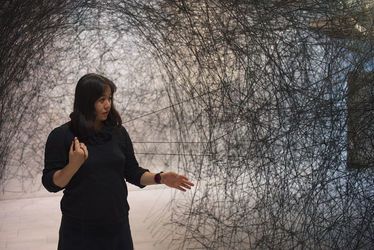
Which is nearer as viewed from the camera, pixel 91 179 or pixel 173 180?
pixel 91 179

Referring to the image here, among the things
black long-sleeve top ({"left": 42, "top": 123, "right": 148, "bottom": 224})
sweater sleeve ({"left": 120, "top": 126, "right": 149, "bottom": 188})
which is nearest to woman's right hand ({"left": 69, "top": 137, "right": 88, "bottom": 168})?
black long-sleeve top ({"left": 42, "top": 123, "right": 148, "bottom": 224})

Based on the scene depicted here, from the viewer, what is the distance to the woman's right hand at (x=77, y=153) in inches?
61.6

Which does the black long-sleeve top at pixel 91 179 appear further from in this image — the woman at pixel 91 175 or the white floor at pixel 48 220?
the white floor at pixel 48 220

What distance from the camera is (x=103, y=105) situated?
1742mm

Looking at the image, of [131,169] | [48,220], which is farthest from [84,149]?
[48,220]

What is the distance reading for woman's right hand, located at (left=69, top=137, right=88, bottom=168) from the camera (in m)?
1.57

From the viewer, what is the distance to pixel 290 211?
8.66 feet

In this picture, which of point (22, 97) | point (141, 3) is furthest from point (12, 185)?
point (141, 3)

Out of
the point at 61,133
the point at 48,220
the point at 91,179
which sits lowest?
the point at 91,179

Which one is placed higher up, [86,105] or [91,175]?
[86,105]

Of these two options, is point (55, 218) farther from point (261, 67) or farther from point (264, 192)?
point (261, 67)

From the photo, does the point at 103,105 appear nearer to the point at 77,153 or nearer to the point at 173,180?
the point at 77,153

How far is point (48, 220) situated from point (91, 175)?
7.45 feet

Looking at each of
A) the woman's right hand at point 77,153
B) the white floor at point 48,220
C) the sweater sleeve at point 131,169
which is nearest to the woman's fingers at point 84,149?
the woman's right hand at point 77,153
